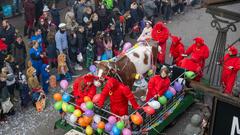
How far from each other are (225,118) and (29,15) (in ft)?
43.6

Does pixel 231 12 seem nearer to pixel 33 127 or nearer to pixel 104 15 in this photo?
pixel 33 127

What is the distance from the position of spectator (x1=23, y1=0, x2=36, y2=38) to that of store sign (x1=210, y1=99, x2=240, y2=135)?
13.1 m

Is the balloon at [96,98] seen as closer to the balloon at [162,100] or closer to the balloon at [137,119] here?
the balloon at [137,119]

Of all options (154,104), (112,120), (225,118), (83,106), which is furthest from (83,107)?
(225,118)

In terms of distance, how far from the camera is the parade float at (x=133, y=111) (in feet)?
29.2

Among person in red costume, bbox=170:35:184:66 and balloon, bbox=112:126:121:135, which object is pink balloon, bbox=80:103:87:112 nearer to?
balloon, bbox=112:126:121:135

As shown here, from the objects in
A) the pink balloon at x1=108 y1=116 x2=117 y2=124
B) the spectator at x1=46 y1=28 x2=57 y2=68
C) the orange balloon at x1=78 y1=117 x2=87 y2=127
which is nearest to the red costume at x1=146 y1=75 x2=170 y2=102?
the pink balloon at x1=108 y1=116 x2=117 y2=124

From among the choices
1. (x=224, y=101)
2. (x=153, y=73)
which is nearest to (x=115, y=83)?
(x=153, y=73)

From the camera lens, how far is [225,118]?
3455mm

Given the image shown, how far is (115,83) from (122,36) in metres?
5.94

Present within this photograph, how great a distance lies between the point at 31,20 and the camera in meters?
15.8

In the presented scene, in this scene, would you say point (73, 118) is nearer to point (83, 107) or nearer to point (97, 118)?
point (83, 107)

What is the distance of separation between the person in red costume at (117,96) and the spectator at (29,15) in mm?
7570

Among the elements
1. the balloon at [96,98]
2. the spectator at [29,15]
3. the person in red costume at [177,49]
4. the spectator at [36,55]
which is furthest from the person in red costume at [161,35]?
the spectator at [29,15]
